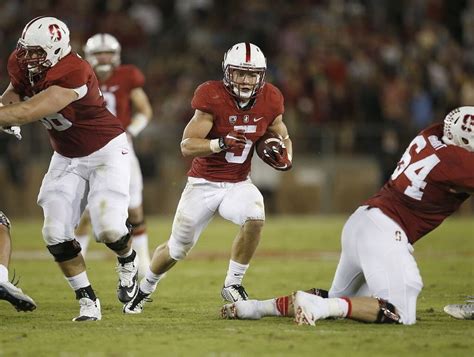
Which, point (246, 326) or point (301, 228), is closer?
point (246, 326)

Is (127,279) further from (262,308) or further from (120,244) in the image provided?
(262,308)

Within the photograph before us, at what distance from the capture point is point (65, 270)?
21.1 ft

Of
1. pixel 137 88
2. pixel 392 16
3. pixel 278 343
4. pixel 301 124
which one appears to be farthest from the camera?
pixel 392 16

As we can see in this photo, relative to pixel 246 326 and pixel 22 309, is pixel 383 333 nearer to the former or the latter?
pixel 246 326

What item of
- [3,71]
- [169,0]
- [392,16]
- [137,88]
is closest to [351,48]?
[392,16]

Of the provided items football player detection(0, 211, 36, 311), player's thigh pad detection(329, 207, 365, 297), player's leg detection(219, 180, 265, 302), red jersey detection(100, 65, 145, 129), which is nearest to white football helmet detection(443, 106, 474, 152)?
player's thigh pad detection(329, 207, 365, 297)

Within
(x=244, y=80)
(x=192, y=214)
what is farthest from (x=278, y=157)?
(x=192, y=214)

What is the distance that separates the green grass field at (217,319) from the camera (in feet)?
17.1

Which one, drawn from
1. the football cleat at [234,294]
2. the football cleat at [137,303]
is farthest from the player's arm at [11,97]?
the football cleat at [234,294]

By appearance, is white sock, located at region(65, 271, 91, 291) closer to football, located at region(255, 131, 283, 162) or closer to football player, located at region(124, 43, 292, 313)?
football player, located at region(124, 43, 292, 313)

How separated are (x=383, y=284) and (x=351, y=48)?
1116 centimetres

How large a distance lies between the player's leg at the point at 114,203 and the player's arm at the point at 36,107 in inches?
24.5

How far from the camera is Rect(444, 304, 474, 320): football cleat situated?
6.33 metres

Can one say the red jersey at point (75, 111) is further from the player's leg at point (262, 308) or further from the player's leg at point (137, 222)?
the player's leg at point (137, 222)
